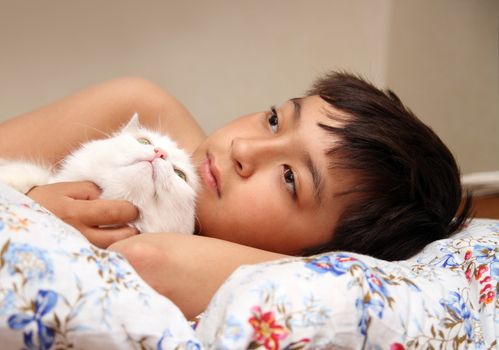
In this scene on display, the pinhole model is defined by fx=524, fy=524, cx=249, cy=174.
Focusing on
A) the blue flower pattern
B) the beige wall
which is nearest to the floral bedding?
the blue flower pattern

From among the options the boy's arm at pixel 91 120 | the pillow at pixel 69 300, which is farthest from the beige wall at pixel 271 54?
the pillow at pixel 69 300

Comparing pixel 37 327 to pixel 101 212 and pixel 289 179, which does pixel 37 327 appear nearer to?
pixel 101 212

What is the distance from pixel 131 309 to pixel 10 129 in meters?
0.76

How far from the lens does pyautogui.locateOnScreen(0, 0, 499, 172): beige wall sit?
5.22ft

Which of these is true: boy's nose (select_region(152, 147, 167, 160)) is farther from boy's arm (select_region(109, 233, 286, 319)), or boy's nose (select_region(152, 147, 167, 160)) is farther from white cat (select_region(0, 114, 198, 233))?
boy's arm (select_region(109, 233, 286, 319))

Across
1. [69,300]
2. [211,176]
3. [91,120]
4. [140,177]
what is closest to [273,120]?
[211,176]

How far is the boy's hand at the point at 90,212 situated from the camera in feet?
2.64

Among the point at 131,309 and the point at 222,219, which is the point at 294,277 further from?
the point at 222,219

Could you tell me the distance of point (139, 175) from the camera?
0.83 metres

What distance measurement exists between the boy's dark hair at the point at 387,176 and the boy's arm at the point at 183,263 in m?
0.24

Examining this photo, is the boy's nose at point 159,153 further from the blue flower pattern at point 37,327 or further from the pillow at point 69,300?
the blue flower pattern at point 37,327

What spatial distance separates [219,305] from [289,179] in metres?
0.38

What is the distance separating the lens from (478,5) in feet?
5.49

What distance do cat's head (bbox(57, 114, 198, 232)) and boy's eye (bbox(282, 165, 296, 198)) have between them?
160mm
